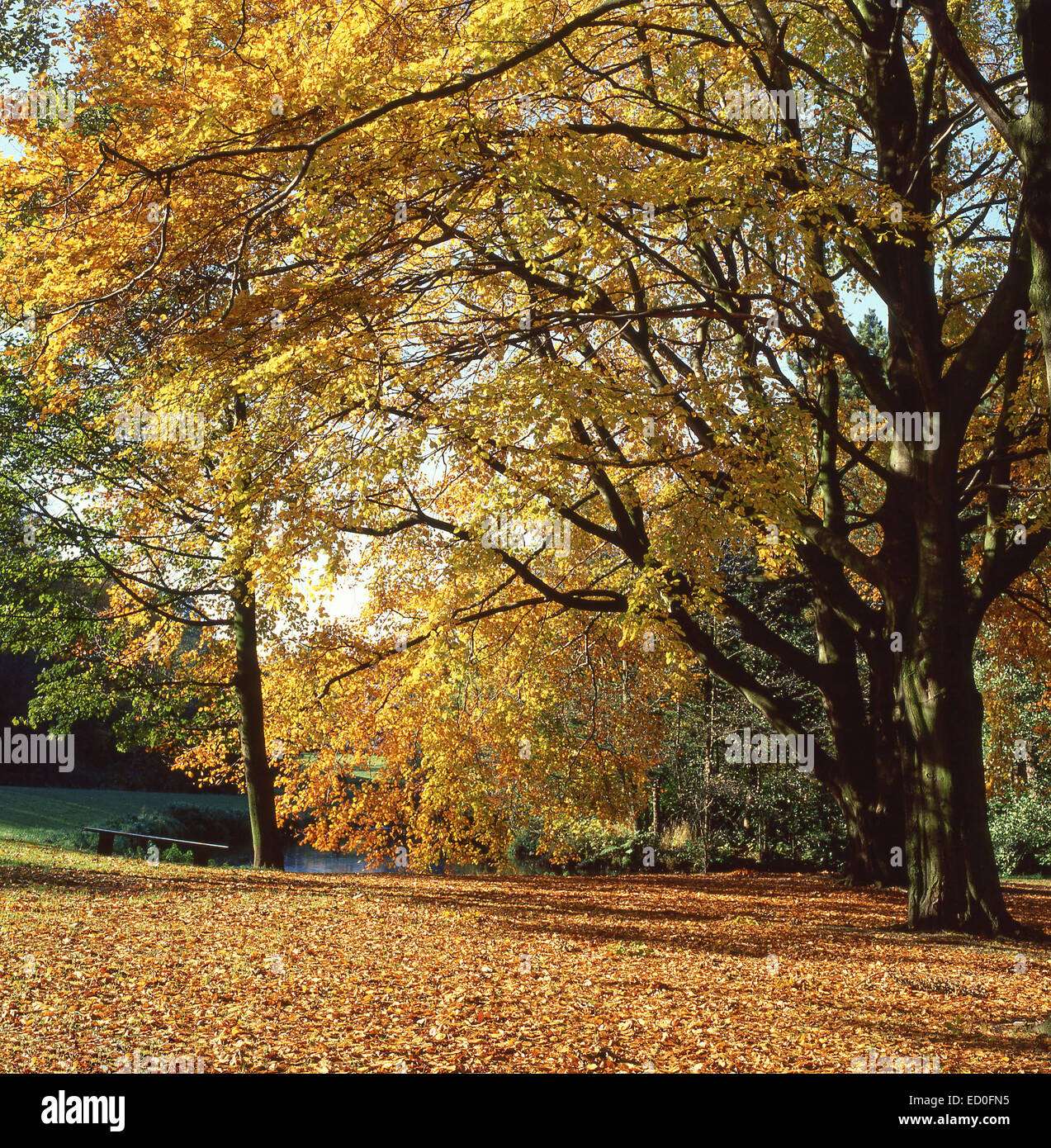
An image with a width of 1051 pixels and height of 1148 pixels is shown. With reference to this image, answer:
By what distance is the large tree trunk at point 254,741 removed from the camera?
1470 centimetres

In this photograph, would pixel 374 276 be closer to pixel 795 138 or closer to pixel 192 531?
pixel 795 138

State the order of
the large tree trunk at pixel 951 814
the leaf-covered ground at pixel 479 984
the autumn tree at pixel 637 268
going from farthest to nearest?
the large tree trunk at pixel 951 814, the autumn tree at pixel 637 268, the leaf-covered ground at pixel 479 984

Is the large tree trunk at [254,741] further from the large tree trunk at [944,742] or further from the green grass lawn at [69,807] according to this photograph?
the large tree trunk at [944,742]

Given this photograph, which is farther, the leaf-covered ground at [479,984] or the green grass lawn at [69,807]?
the green grass lawn at [69,807]

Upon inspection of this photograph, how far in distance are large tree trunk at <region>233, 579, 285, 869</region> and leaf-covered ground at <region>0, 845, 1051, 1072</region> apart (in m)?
3.42

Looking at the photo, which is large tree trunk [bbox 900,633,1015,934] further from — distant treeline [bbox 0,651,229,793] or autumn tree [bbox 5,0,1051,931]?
distant treeline [bbox 0,651,229,793]

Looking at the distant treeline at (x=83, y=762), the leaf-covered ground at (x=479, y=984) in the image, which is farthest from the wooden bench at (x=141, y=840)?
the distant treeline at (x=83, y=762)

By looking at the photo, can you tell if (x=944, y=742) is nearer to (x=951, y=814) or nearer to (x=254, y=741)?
(x=951, y=814)

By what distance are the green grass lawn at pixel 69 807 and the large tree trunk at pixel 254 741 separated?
15.0ft

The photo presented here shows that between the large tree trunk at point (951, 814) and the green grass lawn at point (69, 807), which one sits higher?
the large tree trunk at point (951, 814)

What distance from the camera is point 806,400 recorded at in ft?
37.7

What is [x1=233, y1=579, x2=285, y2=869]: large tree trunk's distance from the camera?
1470 cm

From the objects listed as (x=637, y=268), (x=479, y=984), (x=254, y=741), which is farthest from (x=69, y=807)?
(x=479, y=984)
